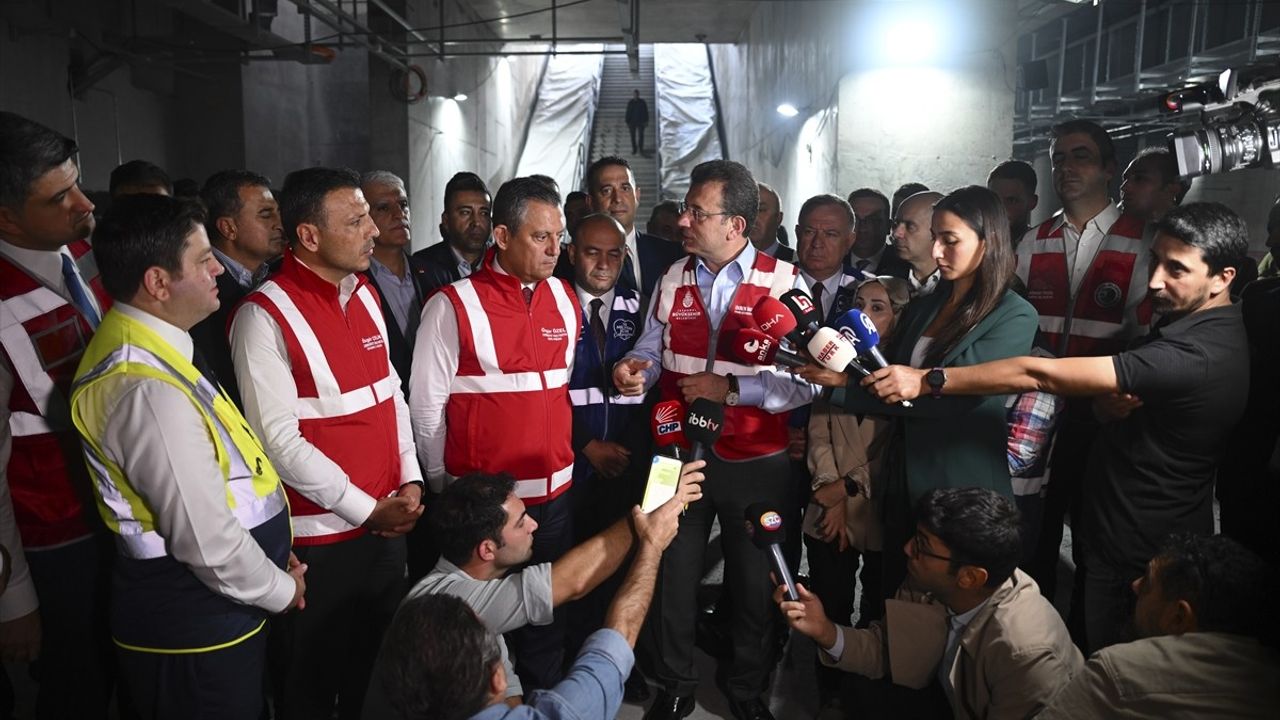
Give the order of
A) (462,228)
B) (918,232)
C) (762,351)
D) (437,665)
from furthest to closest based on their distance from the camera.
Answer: (462,228) < (918,232) < (762,351) < (437,665)

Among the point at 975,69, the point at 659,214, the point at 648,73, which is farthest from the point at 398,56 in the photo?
the point at 648,73

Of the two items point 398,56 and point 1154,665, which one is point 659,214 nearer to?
point 1154,665

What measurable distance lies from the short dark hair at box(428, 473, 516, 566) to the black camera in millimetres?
2807

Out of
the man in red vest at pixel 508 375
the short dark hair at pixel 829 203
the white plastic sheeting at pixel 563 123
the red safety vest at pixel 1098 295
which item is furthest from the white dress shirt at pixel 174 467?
the white plastic sheeting at pixel 563 123

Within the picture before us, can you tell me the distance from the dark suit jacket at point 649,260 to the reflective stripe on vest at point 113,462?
1.89 metres

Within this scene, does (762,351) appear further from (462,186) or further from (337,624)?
(462,186)

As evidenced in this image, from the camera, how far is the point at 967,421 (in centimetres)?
246

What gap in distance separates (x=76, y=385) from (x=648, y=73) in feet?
61.1

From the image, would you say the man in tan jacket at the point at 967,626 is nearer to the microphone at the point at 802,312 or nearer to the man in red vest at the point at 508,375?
the microphone at the point at 802,312

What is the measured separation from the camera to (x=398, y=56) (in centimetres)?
932

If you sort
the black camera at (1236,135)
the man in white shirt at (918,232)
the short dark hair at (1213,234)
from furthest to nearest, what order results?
the man in white shirt at (918,232) < the black camera at (1236,135) < the short dark hair at (1213,234)

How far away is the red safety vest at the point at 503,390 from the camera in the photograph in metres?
2.64

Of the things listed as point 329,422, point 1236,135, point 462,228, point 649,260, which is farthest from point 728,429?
point 1236,135

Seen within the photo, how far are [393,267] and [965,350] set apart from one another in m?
2.40
